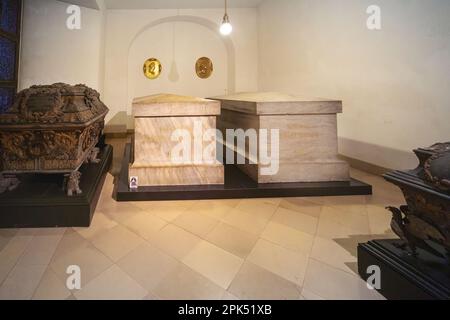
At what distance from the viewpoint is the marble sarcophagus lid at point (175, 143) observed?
2.57 m

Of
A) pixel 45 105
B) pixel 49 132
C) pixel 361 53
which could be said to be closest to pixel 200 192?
pixel 49 132

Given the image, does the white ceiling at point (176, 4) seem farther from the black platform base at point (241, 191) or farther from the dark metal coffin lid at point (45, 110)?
the black platform base at point (241, 191)

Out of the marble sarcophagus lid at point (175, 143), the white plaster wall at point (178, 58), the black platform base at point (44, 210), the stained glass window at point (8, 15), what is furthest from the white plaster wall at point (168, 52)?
the black platform base at point (44, 210)

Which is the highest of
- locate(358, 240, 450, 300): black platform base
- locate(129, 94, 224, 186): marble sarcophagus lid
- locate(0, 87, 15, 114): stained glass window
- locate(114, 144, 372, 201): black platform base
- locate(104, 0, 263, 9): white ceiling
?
locate(104, 0, 263, 9): white ceiling

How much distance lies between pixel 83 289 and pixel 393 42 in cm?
397

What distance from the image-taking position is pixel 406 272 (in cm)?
107

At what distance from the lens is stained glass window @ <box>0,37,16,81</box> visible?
4.25m

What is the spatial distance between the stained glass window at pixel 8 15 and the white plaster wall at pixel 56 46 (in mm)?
326

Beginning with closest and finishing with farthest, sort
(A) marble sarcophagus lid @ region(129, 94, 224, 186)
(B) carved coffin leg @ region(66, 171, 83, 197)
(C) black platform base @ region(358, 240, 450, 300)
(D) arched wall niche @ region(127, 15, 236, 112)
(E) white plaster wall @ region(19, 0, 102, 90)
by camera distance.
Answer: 1. (C) black platform base @ region(358, 240, 450, 300)
2. (B) carved coffin leg @ region(66, 171, 83, 197)
3. (A) marble sarcophagus lid @ region(129, 94, 224, 186)
4. (E) white plaster wall @ region(19, 0, 102, 90)
5. (D) arched wall niche @ region(127, 15, 236, 112)

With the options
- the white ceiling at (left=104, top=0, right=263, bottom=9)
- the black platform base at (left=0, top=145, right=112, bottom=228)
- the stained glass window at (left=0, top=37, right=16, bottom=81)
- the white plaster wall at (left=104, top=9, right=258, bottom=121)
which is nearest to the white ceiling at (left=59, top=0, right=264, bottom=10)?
the white ceiling at (left=104, top=0, right=263, bottom=9)

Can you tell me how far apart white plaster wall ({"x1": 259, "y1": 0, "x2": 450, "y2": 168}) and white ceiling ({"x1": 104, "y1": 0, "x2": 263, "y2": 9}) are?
2.04 m

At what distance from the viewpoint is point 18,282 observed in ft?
4.18

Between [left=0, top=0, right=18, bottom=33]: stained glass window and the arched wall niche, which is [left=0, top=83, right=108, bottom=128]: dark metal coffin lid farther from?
the arched wall niche
